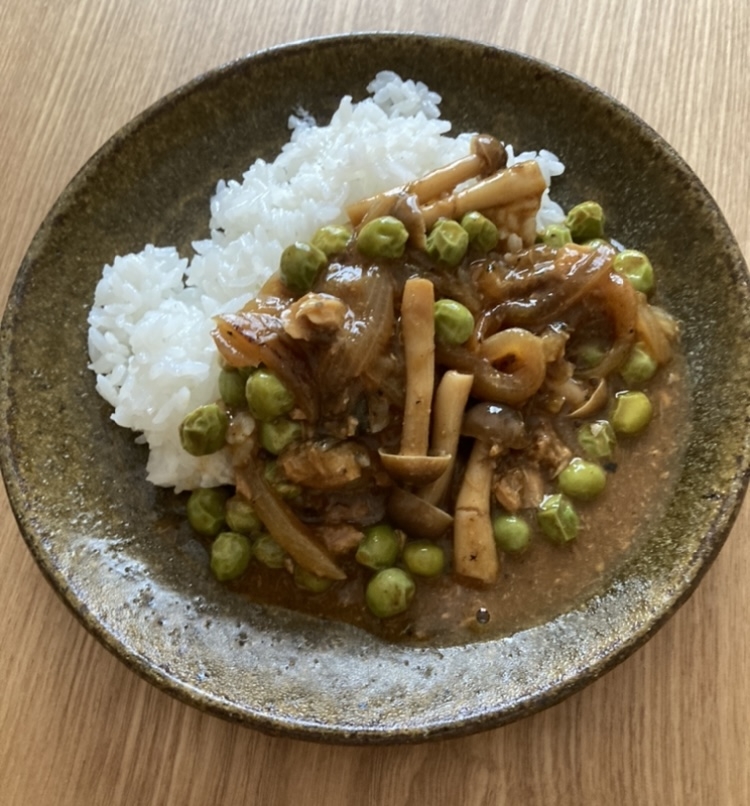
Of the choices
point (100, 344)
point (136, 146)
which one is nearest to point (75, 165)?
point (136, 146)

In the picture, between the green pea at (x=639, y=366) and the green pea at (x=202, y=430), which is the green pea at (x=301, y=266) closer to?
the green pea at (x=202, y=430)

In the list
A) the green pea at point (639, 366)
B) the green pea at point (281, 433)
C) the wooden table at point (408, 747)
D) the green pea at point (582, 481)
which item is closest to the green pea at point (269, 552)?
the green pea at point (281, 433)

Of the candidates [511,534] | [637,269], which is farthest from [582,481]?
[637,269]

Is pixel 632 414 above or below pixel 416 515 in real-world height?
above

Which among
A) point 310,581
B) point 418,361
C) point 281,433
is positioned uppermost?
point 418,361

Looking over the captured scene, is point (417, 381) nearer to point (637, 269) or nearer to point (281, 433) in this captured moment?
point (281, 433)

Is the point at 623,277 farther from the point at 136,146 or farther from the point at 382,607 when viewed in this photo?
the point at 136,146
